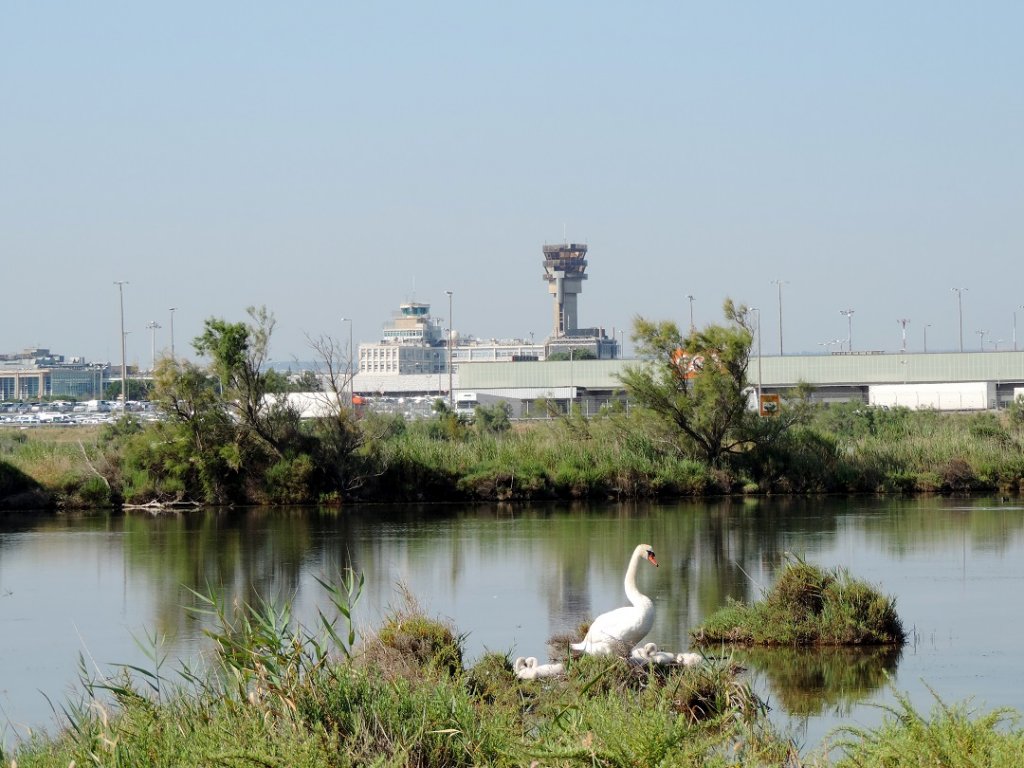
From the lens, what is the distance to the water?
12969 mm

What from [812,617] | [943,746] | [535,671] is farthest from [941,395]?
[943,746]

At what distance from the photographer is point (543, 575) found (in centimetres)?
2073

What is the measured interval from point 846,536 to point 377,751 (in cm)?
1945

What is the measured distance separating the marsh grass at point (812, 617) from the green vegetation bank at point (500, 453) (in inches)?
828

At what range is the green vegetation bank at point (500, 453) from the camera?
1375 inches

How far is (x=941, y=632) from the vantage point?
598 inches

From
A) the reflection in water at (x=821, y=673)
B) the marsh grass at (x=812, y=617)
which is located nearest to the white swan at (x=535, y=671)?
the reflection in water at (x=821, y=673)

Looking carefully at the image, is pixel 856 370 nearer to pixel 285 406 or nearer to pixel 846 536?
pixel 285 406

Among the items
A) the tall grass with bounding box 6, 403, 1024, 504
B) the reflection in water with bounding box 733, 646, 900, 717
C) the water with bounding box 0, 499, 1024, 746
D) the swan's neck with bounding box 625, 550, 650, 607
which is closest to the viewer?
the reflection in water with bounding box 733, 646, 900, 717

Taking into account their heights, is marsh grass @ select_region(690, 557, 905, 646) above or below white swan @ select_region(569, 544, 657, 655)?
below

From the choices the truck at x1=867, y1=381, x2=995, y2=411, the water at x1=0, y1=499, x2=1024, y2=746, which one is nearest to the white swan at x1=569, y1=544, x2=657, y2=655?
the water at x1=0, y1=499, x2=1024, y2=746

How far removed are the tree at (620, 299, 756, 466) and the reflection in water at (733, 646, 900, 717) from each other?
2260 cm

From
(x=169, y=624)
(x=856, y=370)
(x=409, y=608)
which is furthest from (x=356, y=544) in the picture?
(x=856, y=370)

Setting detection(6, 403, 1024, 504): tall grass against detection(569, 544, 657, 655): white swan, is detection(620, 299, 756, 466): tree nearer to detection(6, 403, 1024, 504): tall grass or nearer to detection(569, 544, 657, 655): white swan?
detection(6, 403, 1024, 504): tall grass
